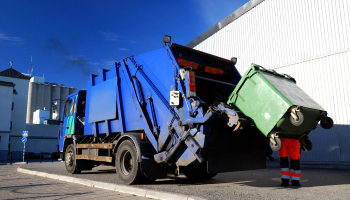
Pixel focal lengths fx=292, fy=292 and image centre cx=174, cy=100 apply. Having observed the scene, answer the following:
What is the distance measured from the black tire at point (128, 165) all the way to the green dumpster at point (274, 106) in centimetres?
219

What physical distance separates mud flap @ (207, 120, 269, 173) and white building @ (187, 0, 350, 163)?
6.69m

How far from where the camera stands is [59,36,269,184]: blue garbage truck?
5.07 m

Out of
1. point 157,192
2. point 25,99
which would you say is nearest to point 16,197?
point 157,192

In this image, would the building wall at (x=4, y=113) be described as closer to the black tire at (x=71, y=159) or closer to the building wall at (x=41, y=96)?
the black tire at (x=71, y=159)

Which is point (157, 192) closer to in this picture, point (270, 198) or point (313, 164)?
point (270, 198)

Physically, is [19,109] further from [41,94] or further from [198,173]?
[198,173]

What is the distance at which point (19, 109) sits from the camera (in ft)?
98.6

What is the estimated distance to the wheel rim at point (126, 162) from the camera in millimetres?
6188

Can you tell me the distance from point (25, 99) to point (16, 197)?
28.9 m

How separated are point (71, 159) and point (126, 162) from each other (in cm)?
320

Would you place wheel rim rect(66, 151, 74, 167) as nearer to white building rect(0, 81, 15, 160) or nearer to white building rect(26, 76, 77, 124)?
white building rect(0, 81, 15, 160)

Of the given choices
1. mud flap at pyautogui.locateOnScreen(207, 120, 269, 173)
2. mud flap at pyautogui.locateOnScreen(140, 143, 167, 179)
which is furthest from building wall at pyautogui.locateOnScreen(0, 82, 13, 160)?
mud flap at pyautogui.locateOnScreen(207, 120, 269, 173)

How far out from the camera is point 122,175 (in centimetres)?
613

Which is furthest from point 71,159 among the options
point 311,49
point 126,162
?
point 311,49
